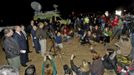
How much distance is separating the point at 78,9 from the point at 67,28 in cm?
618

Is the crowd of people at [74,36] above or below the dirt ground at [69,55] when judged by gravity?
above

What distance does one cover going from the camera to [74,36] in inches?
666

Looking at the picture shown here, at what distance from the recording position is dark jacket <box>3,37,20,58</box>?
10145 millimetres

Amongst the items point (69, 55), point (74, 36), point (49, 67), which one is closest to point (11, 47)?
point (49, 67)

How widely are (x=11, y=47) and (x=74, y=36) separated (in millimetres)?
7136

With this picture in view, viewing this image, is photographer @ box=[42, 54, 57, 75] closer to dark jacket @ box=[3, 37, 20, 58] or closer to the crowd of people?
the crowd of people

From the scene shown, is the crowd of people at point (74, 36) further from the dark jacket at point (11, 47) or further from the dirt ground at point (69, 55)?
the dirt ground at point (69, 55)

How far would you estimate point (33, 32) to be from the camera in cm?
1296

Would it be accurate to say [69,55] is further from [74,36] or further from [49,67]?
[74,36]

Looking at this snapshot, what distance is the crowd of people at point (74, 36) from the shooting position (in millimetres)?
9930

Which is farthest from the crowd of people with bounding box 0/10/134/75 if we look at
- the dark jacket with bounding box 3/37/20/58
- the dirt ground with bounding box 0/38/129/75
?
the dirt ground with bounding box 0/38/129/75

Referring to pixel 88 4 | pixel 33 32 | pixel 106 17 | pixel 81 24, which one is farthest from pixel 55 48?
pixel 88 4

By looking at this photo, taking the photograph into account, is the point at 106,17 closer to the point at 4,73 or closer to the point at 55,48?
the point at 55,48

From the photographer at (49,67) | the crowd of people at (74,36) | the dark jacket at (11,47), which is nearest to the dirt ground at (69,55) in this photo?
the crowd of people at (74,36)
